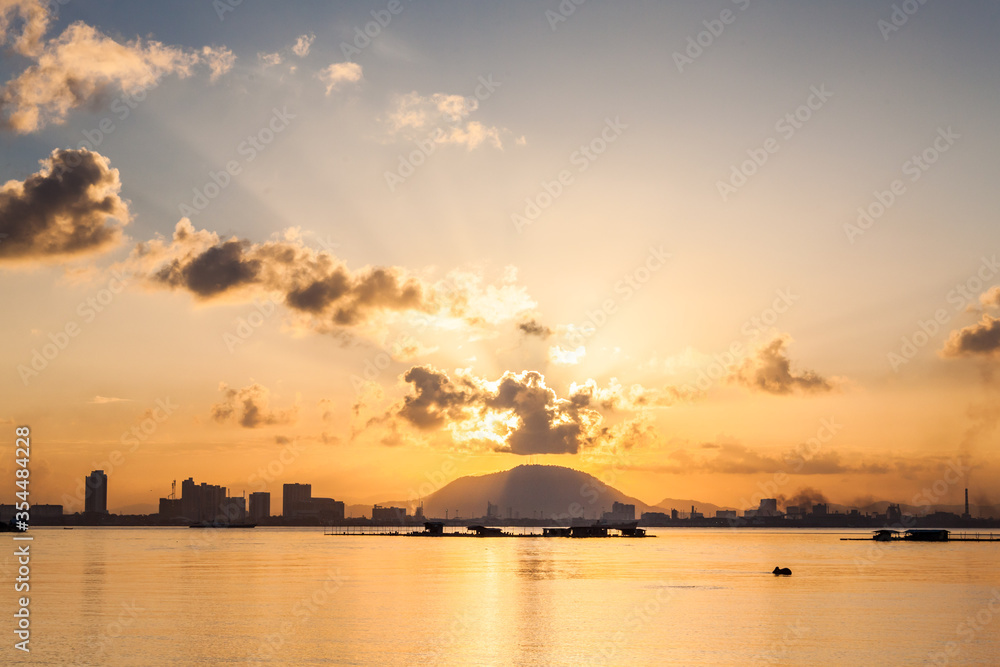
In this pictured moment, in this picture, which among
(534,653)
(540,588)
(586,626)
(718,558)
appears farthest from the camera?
(718,558)

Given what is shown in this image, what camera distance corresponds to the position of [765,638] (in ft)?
196

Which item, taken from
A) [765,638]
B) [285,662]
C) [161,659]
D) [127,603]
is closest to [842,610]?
[765,638]

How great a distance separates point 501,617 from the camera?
6994 centimetres

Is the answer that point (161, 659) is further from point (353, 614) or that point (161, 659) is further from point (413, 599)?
point (413, 599)

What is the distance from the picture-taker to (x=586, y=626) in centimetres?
6419

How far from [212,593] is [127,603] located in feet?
33.0

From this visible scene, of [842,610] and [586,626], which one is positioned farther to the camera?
[842,610]

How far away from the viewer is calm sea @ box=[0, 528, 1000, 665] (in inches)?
2084

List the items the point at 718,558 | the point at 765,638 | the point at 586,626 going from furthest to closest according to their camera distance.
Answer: the point at 718,558 → the point at 586,626 → the point at 765,638

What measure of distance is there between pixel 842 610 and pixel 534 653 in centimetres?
3594

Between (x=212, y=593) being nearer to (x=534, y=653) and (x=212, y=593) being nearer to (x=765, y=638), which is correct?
(x=534, y=653)

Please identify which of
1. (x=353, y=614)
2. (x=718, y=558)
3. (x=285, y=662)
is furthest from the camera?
(x=718, y=558)

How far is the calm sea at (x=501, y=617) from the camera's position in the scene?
2084 inches

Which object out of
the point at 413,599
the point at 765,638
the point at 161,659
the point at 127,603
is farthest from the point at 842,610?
the point at 127,603
